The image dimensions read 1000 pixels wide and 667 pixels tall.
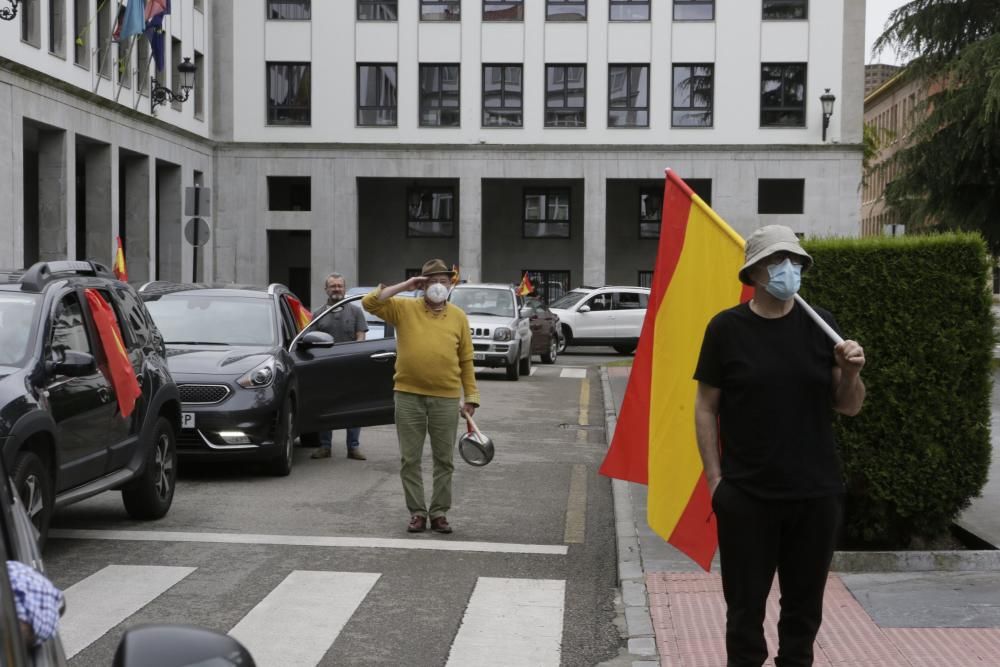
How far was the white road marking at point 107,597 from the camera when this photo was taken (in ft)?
21.9

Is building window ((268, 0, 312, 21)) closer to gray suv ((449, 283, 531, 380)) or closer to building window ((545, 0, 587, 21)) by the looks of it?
building window ((545, 0, 587, 21))

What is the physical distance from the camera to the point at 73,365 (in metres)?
8.23

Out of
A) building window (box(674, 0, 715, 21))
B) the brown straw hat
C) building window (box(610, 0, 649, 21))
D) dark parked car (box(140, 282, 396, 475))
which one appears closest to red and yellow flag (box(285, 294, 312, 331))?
dark parked car (box(140, 282, 396, 475))

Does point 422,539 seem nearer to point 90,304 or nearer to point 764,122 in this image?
point 90,304

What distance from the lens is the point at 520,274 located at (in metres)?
52.7

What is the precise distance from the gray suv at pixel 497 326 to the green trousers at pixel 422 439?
1434 cm

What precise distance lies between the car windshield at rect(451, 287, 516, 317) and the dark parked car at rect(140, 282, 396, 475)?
39.4ft

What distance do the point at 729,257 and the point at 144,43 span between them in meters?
33.9

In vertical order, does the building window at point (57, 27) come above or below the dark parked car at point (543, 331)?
above

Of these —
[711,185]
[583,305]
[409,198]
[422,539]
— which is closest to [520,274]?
[409,198]

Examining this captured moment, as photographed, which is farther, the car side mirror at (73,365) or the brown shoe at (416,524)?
the brown shoe at (416,524)

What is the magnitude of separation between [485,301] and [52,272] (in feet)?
58.3

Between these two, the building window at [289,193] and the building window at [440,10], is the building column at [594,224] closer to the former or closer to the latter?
the building window at [440,10]

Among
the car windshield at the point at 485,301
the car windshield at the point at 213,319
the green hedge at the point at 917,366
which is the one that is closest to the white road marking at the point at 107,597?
the green hedge at the point at 917,366
